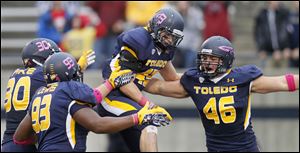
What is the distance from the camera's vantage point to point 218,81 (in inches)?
341

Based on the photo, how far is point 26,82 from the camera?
885 centimetres

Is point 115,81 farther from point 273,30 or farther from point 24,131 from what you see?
point 273,30

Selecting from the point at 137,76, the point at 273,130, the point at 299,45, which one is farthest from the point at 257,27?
the point at 137,76

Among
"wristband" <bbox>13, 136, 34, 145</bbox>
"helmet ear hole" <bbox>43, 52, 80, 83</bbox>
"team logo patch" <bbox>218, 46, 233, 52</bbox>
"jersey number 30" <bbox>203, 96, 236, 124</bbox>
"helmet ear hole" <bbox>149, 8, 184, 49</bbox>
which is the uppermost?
"helmet ear hole" <bbox>149, 8, 184, 49</bbox>

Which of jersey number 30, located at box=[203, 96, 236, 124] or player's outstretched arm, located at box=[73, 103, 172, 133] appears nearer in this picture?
player's outstretched arm, located at box=[73, 103, 172, 133]

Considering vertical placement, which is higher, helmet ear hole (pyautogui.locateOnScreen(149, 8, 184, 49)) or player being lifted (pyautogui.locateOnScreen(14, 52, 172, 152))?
helmet ear hole (pyautogui.locateOnScreen(149, 8, 184, 49))

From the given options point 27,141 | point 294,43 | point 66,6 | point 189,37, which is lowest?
point 294,43

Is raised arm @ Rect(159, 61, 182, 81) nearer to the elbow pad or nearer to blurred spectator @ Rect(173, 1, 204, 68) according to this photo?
the elbow pad

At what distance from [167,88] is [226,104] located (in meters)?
0.70

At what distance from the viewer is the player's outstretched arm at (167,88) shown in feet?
29.2

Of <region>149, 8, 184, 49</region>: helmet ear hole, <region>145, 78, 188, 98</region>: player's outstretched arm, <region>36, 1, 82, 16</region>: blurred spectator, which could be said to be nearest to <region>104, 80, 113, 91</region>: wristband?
<region>145, 78, 188, 98</region>: player's outstretched arm

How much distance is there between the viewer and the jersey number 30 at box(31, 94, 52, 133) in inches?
305

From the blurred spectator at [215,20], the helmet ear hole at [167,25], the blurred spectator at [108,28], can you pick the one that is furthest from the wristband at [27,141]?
the blurred spectator at [215,20]

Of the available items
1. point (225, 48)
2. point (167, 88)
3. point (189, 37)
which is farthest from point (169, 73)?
point (189, 37)
